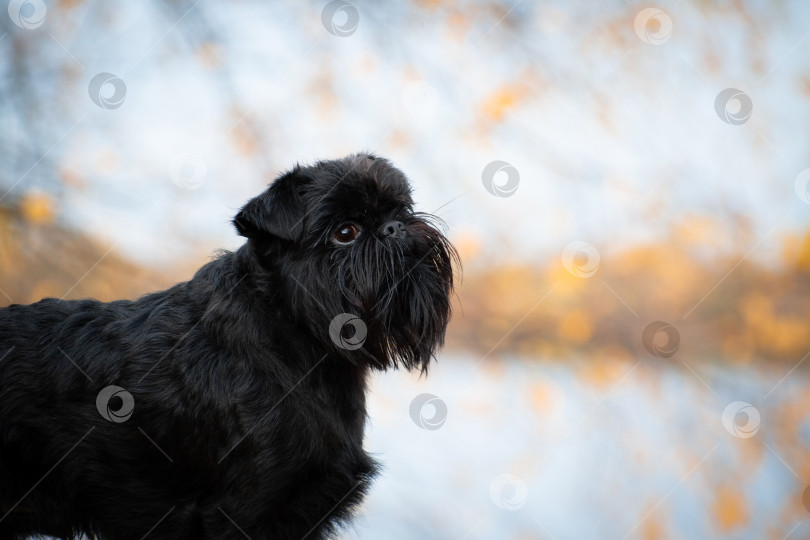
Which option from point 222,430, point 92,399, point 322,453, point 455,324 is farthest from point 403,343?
point 455,324

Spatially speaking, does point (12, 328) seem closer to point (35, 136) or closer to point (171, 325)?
point (171, 325)

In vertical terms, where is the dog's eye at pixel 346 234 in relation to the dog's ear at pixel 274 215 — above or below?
above

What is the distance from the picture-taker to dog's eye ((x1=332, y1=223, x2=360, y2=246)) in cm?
226

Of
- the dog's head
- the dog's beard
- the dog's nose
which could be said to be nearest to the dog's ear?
the dog's head

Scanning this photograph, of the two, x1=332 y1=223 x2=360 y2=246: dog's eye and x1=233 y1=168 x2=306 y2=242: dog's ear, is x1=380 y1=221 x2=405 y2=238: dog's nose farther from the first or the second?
x1=233 y1=168 x2=306 y2=242: dog's ear

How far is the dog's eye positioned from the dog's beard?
27 millimetres

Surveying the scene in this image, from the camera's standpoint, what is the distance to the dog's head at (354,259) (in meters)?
2.20

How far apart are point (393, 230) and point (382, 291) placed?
20 centimetres

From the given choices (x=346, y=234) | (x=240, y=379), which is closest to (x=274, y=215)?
(x=346, y=234)

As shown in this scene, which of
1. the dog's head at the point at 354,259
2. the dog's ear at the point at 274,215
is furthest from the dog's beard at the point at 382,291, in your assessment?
the dog's ear at the point at 274,215

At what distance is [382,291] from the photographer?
222 cm

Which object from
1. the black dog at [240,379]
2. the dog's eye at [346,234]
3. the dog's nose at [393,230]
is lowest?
the black dog at [240,379]

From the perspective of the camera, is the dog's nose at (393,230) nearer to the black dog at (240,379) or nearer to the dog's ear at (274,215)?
the black dog at (240,379)

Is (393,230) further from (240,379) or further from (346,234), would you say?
(240,379)
